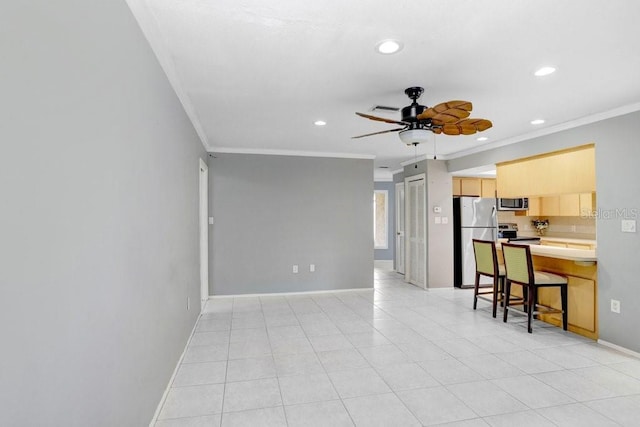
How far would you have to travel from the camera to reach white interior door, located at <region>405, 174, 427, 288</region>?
6184 mm

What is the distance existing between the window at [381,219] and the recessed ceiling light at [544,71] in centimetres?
678

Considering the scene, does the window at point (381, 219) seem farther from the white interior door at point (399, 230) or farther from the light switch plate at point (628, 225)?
the light switch plate at point (628, 225)

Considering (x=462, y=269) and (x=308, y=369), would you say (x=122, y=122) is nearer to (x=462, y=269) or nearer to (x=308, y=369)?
(x=308, y=369)

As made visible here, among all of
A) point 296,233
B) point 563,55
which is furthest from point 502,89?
point 296,233

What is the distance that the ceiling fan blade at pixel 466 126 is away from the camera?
109 inches

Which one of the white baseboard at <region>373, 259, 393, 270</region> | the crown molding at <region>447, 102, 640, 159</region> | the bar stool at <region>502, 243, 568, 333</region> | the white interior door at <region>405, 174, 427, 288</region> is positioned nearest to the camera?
the crown molding at <region>447, 102, 640, 159</region>

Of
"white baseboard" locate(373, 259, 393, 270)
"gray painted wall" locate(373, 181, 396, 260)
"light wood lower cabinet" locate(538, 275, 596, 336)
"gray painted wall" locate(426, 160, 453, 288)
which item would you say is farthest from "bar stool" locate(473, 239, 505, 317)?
"gray painted wall" locate(373, 181, 396, 260)

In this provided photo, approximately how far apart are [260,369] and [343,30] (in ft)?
8.54

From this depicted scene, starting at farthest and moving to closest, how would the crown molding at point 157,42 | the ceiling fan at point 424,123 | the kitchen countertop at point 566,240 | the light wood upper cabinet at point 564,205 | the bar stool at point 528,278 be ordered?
1. the light wood upper cabinet at point 564,205
2. the kitchen countertop at point 566,240
3. the bar stool at point 528,278
4. the ceiling fan at point 424,123
5. the crown molding at point 157,42

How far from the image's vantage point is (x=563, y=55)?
234cm

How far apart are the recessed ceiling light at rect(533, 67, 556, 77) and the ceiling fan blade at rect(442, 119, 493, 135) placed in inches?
18.4

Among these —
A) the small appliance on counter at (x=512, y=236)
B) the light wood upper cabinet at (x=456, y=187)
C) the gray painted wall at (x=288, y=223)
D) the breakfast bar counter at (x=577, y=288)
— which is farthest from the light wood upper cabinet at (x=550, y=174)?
the gray painted wall at (x=288, y=223)

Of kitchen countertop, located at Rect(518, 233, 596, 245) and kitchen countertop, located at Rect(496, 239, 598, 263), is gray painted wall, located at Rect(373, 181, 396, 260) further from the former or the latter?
kitchen countertop, located at Rect(496, 239, 598, 263)

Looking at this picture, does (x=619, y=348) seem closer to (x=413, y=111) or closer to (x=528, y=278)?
(x=528, y=278)
